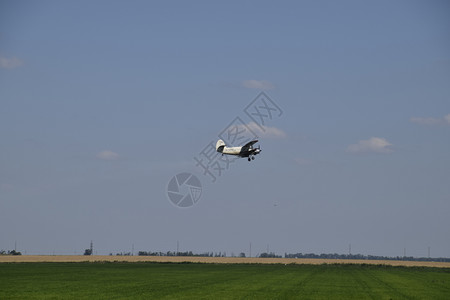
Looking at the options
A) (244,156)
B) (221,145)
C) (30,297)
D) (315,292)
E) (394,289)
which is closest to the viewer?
(30,297)

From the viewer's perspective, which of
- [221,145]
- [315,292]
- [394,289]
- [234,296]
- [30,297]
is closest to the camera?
[30,297]

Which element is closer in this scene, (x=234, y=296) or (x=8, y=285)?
(x=234, y=296)

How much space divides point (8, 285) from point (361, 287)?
35.3 meters

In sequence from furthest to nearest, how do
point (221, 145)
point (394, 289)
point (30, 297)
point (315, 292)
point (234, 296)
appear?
point (221, 145), point (394, 289), point (315, 292), point (234, 296), point (30, 297)

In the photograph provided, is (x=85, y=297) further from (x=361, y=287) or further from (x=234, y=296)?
(x=361, y=287)

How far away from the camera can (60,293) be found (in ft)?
168

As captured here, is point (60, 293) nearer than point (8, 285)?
Yes

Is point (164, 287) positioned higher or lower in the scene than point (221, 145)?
lower

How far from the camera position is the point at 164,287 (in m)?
59.4

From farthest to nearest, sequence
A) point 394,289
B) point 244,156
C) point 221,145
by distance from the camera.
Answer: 1. point 221,145
2. point 244,156
3. point 394,289

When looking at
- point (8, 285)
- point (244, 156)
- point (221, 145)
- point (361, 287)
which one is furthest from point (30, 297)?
point (221, 145)

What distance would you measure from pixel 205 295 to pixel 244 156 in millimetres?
39992

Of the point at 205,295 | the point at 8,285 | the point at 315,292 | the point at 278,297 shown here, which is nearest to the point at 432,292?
the point at 315,292

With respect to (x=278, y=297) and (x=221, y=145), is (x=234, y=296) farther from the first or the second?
(x=221, y=145)
